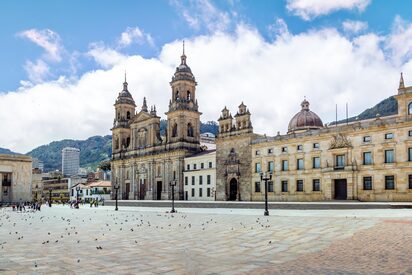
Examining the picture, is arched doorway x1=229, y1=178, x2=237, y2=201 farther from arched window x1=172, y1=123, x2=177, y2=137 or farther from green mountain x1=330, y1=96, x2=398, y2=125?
green mountain x1=330, y1=96, x2=398, y2=125

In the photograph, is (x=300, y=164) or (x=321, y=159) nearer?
(x=321, y=159)

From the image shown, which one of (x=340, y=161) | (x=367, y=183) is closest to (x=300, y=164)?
(x=340, y=161)

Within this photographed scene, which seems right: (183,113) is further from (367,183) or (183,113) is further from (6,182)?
(6,182)

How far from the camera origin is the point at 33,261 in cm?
1077

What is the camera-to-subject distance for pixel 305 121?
6562 centimetres

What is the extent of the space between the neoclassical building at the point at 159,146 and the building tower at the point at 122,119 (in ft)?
0.74

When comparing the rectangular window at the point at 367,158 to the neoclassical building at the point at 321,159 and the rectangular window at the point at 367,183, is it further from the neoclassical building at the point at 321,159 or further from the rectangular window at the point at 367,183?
the rectangular window at the point at 367,183

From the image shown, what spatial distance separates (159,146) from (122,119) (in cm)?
1720

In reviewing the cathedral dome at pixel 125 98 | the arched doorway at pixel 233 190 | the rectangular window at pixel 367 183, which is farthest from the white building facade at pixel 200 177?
the cathedral dome at pixel 125 98

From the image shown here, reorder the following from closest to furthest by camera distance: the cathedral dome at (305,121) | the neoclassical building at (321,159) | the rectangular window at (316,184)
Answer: the neoclassical building at (321,159), the rectangular window at (316,184), the cathedral dome at (305,121)

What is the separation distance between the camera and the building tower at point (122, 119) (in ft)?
298

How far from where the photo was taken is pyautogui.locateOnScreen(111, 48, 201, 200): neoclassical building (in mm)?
74375

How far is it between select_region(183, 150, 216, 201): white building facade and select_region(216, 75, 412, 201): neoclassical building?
90.3 inches

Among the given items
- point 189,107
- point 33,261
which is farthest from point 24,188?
point 33,261
